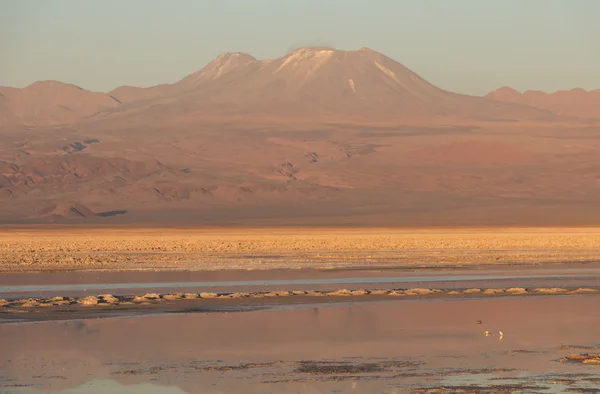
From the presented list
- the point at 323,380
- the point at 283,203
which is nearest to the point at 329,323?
the point at 323,380

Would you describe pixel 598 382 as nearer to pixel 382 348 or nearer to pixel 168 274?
pixel 382 348

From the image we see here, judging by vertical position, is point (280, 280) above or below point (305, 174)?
below

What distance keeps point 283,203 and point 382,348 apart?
11591cm

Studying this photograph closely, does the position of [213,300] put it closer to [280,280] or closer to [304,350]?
[280,280]

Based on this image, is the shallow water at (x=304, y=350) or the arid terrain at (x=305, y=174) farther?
the arid terrain at (x=305, y=174)

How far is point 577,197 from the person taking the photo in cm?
13888

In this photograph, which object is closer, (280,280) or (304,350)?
(304,350)

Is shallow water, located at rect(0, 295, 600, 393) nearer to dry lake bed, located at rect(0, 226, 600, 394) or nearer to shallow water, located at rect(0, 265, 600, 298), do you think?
dry lake bed, located at rect(0, 226, 600, 394)

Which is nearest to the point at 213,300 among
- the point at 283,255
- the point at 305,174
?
the point at 283,255

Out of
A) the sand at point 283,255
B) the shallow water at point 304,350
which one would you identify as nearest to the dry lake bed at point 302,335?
the shallow water at point 304,350

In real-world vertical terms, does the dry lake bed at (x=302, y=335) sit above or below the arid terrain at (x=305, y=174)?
below

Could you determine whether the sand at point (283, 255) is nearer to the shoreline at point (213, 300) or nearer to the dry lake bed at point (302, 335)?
the dry lake bed at point (302, 335)

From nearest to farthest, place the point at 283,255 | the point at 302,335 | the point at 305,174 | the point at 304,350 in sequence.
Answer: the point at 304,350 → the point at 302,335 → the point at 283,255 → the point at 305,174

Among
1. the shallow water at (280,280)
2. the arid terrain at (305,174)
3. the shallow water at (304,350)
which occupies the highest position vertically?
the arid terrain at (305,174)
